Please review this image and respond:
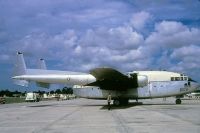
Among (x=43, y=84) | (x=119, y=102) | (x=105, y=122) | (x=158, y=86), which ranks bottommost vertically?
(x=105, y=122)

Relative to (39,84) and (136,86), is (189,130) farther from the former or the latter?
(39,84)

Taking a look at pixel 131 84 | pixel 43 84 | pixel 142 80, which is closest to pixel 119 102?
pixel 131 84

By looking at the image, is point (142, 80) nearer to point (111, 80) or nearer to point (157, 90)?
point (157, 90)

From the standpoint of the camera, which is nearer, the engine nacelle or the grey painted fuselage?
the engine nacelle

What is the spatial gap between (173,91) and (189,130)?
2075cm

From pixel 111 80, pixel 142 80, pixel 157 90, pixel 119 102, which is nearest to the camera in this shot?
pixel 111 80

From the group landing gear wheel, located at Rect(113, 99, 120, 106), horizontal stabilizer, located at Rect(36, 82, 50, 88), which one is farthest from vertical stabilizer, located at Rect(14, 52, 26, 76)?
landing gear wheel, located at Rect(113, 99, 120, 106)

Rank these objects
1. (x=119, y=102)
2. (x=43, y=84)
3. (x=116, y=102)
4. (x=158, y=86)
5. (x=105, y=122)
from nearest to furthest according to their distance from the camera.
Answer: (x=105, y=122) < (x=158, y=86) < (x=116, y=102) < (x=119, y=102) < (x=43, y=84)

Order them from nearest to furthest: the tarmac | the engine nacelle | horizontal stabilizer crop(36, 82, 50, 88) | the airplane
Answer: the tarmac < the airplane < the engine nacelle < horizontal stabilizer crop(36, 82, 50, 88)

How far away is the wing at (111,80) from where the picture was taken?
2933 centimetres

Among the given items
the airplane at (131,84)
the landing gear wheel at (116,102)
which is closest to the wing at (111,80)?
the airplane at (131,84)

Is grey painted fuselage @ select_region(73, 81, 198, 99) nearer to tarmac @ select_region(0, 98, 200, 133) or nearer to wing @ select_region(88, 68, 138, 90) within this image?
wing @ select_region(88, 68, 138, 90)

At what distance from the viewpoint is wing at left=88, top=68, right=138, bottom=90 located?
96.2 ft

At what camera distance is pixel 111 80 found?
31.6 m
